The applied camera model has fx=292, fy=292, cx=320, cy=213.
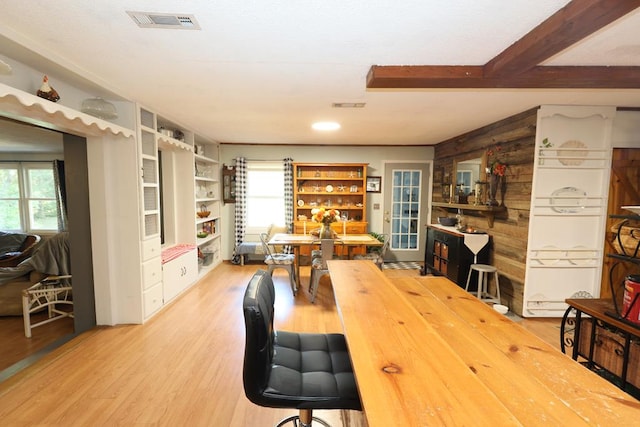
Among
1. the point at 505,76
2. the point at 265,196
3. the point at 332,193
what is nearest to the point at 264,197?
the point at 265,196

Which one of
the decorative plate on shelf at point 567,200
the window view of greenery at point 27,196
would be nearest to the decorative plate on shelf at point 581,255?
the decorative plate on shelf at point 567,200

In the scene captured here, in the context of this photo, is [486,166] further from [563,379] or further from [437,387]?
[437,387]

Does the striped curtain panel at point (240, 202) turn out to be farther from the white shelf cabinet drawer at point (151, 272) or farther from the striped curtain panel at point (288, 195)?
the white shelf cabinet drawer at point (151, 272)

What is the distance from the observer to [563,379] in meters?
0.96

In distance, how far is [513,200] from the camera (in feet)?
11.3

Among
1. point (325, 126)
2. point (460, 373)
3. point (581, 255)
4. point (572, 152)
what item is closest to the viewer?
point (460, 373)

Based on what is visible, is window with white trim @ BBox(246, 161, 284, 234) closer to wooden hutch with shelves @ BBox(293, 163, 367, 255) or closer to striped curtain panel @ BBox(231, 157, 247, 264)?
striped curtain panel @ BBox(231, 157, 247, 264)

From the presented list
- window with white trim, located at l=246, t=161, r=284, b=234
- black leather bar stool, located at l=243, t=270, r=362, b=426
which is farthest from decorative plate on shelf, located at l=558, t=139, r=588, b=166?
window with white trim, located at l=246, t=161, r=284, b=234

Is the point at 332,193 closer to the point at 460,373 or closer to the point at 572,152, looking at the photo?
the point at 572,152

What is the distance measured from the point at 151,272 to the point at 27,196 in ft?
14.1

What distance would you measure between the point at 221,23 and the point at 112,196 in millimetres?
2233

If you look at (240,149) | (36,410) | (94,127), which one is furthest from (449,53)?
(240,149)

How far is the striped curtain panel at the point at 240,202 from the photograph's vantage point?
219 inches

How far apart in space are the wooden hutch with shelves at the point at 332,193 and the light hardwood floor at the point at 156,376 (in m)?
2.33
